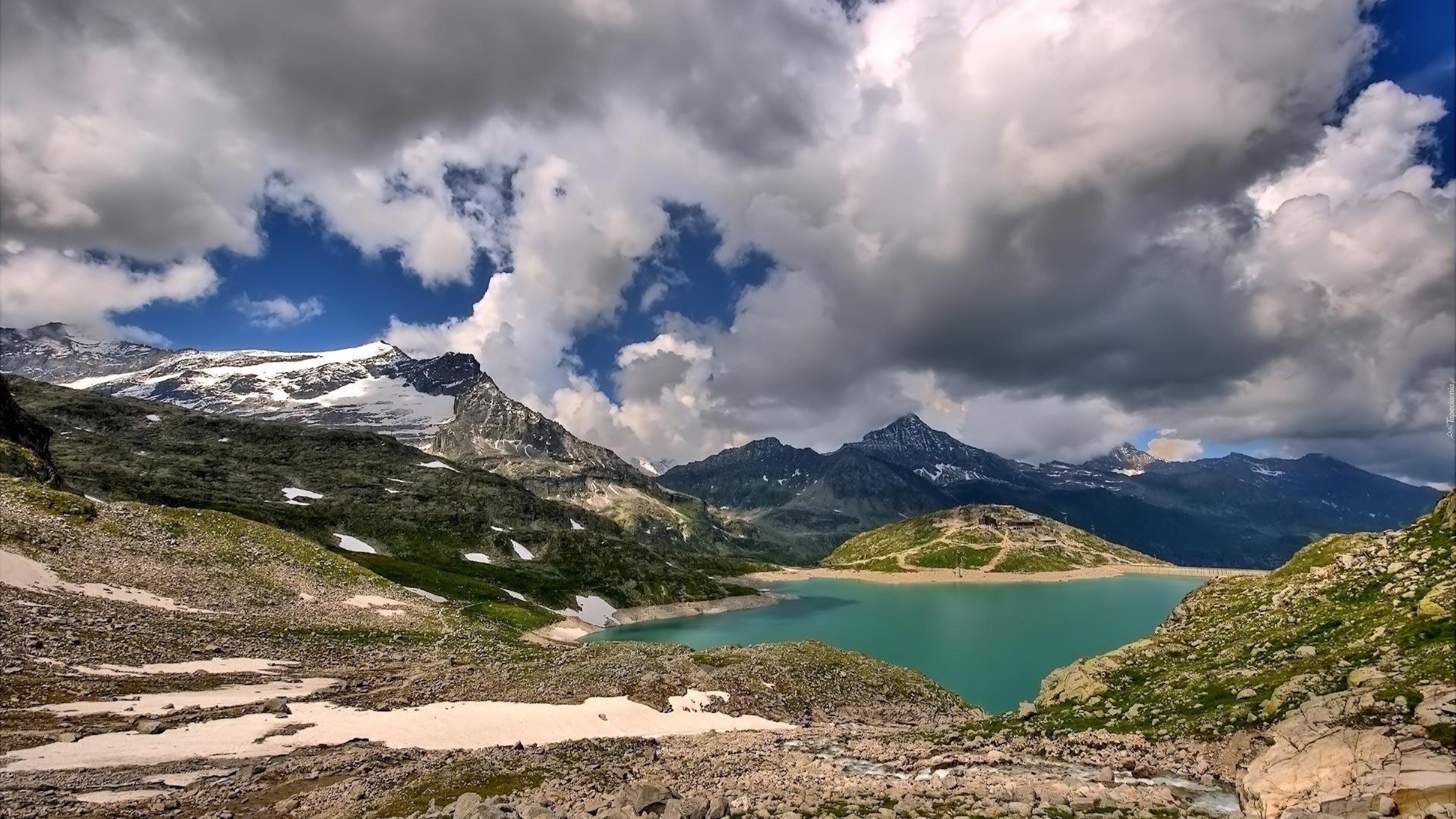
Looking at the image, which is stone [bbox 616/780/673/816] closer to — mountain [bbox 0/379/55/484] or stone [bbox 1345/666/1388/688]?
stone [bbox 1345/666/1388/688]

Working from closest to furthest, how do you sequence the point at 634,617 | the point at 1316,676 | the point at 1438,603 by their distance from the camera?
1. the point at 1316,676
2. the point at 1438,603
3. the point at 634,617

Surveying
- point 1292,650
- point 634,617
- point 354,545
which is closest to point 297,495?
point 354,545

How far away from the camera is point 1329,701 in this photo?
22234 mm

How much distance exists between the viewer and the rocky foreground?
797 inches

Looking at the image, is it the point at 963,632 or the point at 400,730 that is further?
the point at 963,632

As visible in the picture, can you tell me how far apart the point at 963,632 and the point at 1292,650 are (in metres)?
111

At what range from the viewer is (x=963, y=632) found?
134 m

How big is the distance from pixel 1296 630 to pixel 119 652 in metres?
68.3

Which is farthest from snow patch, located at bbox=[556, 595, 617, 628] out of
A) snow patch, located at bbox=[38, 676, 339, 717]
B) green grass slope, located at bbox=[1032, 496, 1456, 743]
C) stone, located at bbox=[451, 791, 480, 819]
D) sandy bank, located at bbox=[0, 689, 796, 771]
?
stone, located at bbox=[451, 791, 480, 819]

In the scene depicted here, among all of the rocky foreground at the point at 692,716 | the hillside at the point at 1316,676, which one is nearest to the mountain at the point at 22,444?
the rocky foreground at the point at 692,716

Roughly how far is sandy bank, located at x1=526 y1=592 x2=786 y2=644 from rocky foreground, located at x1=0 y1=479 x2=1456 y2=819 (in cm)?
4849

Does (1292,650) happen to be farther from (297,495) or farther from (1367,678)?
(297,495)

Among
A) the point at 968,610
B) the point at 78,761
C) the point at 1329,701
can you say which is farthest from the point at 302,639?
the point at 968,610

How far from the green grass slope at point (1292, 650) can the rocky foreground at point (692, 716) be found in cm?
17
